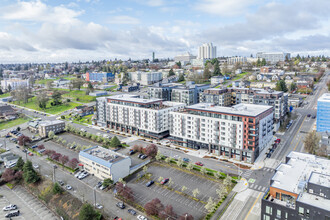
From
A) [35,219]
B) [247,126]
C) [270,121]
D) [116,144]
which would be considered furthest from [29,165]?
[270,121]

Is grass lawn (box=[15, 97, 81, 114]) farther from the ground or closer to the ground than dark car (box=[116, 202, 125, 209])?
farther from the ground

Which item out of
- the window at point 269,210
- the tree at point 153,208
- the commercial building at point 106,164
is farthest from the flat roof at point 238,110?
the tree at point 153,208

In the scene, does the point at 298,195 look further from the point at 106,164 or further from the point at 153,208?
the point at 106,164

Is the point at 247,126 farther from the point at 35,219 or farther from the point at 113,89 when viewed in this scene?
the point at 113,89

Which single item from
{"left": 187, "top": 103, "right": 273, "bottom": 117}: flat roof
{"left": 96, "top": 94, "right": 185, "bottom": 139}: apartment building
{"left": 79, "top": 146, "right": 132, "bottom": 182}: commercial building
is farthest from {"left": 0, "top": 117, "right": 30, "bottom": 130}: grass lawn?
{"left": 187, "top": 103, "right": 273, "bottom": 117}: flat roof

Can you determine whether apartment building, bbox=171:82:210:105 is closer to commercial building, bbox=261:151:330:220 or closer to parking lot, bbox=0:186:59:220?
commercial building, bbox=261:151:330:220

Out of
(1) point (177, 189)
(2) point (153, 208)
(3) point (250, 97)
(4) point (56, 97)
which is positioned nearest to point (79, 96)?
(4) point (56, 97)

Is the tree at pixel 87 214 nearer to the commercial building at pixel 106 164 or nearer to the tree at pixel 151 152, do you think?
the commercial building at pixel 106 164
